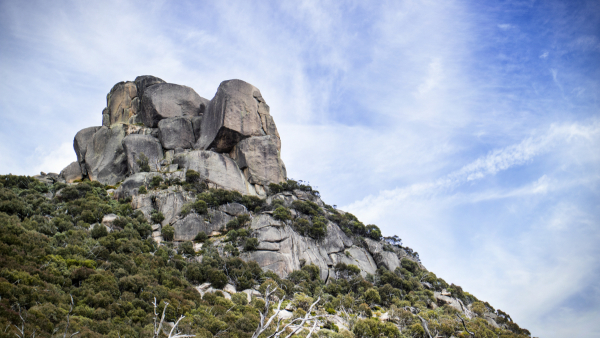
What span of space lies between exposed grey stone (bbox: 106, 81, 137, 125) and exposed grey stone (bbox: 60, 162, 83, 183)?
9.40 meters

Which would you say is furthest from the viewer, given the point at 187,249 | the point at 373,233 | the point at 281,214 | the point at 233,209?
the point at 373,233

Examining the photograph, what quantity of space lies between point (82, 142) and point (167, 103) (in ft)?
48.1

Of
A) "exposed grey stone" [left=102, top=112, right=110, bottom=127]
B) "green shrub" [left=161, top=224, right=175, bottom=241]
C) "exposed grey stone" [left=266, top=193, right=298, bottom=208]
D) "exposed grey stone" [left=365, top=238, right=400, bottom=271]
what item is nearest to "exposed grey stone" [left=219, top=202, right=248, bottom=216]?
"exposed grey stone" [left=266, top=193, right=298, bottom=208]

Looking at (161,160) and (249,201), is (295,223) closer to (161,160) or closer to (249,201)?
(249,201)

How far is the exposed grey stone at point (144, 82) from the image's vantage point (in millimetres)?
66188

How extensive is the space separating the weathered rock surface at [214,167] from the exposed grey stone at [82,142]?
689 inches

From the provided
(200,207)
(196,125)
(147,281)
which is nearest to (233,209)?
(200,207)

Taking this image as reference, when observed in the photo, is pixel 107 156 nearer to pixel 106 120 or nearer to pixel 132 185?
pixel 106 120

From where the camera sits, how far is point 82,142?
61.4 m

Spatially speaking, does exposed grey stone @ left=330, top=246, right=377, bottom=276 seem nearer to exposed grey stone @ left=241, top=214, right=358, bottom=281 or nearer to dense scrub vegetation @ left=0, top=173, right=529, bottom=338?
exposed grey stone @ left=241, top=214, right=358, bottom=281

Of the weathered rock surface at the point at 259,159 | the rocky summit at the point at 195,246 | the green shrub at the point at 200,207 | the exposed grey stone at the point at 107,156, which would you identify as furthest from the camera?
the exposed grey stone at the point at 107,156

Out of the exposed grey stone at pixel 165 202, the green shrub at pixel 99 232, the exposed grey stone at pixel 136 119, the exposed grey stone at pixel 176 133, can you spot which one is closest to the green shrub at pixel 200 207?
the exposed grey stone at pixel 165 202

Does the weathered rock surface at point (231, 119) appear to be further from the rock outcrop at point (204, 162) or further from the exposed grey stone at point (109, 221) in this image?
the exposed grey stone at point (109, 221)

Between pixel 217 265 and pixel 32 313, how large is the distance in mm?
17832
